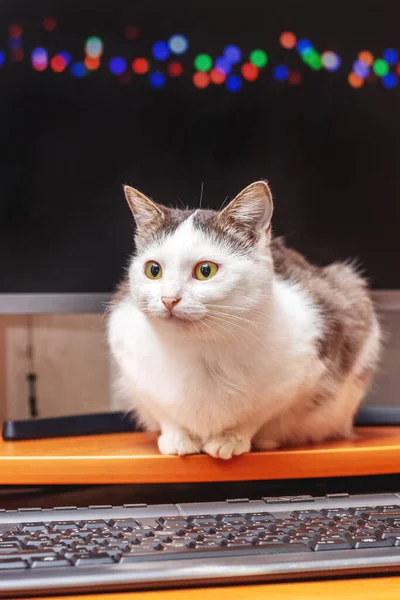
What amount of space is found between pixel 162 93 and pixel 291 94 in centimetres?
24

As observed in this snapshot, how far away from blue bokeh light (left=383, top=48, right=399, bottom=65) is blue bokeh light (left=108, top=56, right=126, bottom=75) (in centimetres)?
49

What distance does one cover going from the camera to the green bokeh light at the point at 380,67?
1.27 m

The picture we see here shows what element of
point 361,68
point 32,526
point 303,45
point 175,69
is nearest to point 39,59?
point 175,69

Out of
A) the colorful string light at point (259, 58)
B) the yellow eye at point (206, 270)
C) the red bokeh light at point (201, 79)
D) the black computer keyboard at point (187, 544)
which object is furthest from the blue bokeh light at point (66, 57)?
the black computer keyboard at point (187, 544)

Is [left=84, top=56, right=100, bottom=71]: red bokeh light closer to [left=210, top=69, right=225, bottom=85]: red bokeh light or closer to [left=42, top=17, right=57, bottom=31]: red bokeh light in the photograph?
[left=42, top=17, right=57, bottom=31]: red bokeh light

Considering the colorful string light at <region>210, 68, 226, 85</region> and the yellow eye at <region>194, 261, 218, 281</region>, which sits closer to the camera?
the yellow eye at <region>194, 261, 218, 281</region>

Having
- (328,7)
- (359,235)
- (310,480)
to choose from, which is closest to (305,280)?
(359,235)

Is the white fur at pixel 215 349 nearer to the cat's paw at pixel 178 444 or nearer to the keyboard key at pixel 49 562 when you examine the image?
the cat's paw at pixel 178 444

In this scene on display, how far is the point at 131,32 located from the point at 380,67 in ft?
1.53

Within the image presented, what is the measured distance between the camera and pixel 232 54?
1235 millimetres

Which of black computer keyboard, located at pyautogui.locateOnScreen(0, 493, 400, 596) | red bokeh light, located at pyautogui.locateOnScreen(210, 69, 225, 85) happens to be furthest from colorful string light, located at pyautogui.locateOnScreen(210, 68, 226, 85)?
black computer keyboard, located at pyautogui.locateOnScreen(0, 493, 400, 596)

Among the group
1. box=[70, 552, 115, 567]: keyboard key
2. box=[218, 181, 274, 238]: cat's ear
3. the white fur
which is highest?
box=[218, 181, 274, 238]: cat's ear

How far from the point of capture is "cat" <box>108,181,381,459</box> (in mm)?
917

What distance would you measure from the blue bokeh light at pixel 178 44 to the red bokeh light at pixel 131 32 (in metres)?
0.06
